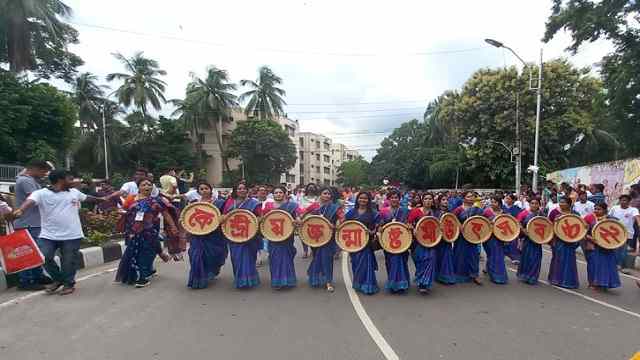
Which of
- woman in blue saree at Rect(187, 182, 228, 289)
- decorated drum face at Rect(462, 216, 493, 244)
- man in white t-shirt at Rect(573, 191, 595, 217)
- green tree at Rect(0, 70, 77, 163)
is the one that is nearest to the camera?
woman in blue saree at Rect(187, 182, 228, 289)

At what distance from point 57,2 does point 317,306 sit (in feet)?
86.1

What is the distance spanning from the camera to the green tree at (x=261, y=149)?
48188 mm

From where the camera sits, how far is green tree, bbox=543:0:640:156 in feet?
51.4

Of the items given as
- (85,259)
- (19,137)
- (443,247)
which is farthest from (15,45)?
(443,247)

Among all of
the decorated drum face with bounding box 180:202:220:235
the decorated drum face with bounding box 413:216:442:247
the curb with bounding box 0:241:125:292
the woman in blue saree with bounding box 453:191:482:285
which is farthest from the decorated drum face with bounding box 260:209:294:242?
the curb with bounding box 0:241:125:292

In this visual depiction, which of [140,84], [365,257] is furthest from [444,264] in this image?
[140,84]

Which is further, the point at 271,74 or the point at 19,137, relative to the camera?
the point at 271,74

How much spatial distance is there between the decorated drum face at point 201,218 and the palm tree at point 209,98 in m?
42.0

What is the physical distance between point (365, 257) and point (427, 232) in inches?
38.3

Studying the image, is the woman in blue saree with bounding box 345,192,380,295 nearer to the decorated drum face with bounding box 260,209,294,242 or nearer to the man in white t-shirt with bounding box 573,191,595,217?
the decorated drum face with bounding box 260,209,294,242

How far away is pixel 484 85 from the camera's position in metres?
30.5

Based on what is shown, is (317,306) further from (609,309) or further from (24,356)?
(609,309)

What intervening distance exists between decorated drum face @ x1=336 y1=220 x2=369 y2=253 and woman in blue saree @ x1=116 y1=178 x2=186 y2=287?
2.82m

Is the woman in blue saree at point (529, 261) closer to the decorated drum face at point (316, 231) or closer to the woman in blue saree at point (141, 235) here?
the decorated drum face at point (316, 231)
